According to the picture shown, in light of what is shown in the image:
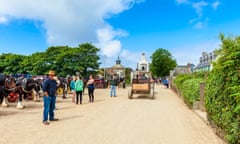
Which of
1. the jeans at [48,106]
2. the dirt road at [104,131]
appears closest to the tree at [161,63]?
the dirt road at [104,131]

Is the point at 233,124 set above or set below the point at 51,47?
below

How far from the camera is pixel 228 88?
5.29 m

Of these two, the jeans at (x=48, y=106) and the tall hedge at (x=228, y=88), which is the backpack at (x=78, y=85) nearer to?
the jeans at (x=48, y=106)

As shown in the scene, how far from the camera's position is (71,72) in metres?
47.1

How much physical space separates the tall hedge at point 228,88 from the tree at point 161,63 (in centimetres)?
7114

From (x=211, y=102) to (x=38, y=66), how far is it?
1759 inches

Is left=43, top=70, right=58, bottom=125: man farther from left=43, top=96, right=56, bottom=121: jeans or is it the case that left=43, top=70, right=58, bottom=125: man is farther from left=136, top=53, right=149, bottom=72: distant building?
left=136, top=53, right=149, bottom=72: distant building

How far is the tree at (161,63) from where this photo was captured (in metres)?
77.6

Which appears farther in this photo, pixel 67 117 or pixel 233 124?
pixel 67 117

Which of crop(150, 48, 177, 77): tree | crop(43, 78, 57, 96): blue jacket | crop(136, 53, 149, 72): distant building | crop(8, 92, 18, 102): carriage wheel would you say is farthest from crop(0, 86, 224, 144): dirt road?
crop(150, 48, 177, 77): tree

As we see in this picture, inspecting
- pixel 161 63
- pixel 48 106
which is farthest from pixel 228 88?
pixel 161 63

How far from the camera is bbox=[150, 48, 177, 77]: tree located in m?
77.6

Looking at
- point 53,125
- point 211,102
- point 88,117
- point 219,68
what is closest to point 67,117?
point 88,117

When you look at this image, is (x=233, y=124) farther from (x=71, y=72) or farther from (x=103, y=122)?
(x=71, y=72)
